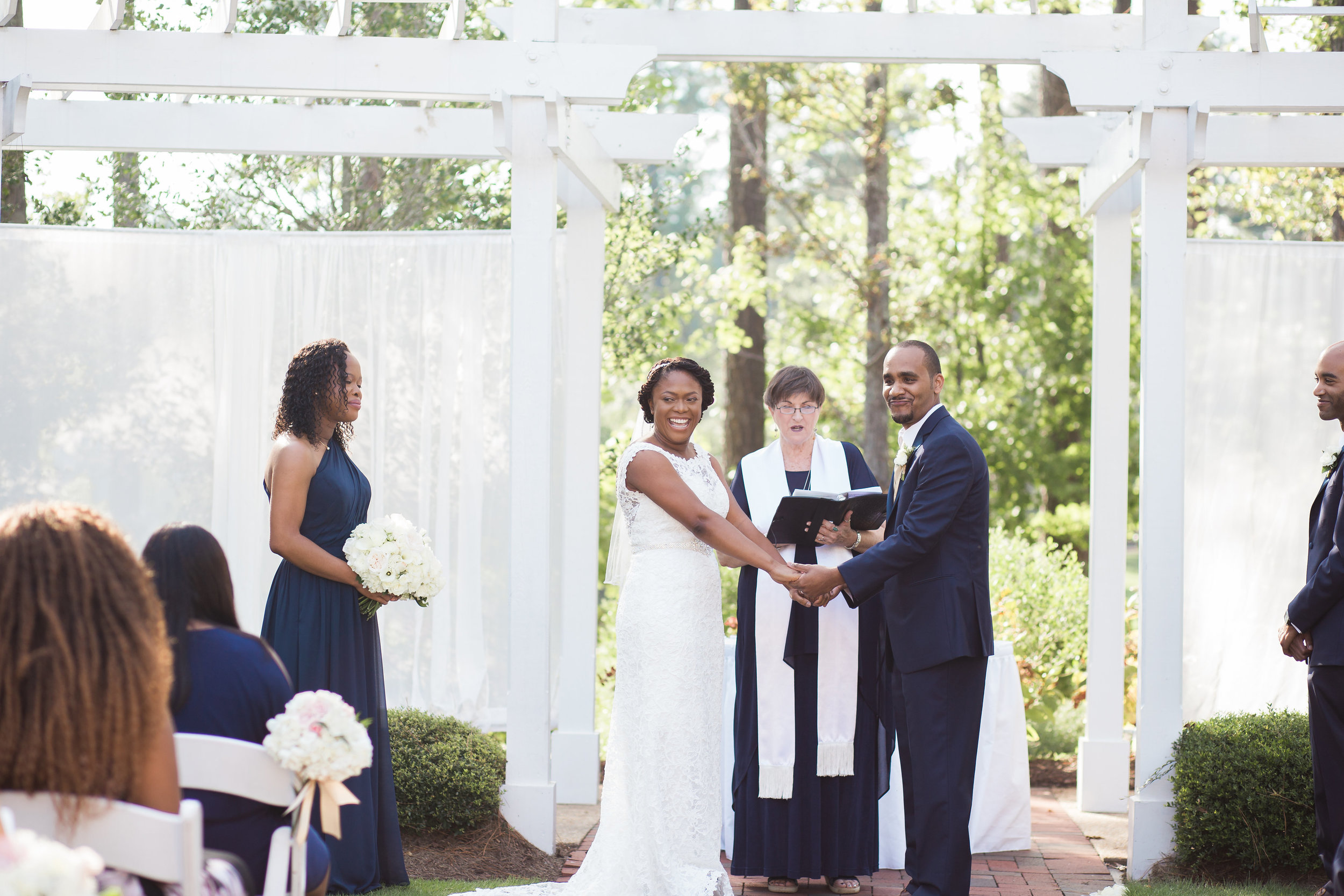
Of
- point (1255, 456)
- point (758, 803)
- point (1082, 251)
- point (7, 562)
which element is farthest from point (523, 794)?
point (1082, 251)

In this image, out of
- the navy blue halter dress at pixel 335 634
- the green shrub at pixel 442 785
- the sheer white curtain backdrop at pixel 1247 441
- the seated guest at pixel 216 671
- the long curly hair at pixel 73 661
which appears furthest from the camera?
the sheer white curtain backdrop at pixel 1247 441

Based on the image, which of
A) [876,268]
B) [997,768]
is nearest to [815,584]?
[997,768]

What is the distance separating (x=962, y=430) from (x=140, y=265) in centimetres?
414

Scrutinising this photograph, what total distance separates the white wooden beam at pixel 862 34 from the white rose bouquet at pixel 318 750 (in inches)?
150

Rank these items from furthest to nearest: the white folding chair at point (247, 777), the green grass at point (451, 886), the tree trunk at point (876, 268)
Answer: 1. the tree trunk at point (876, 268)
2. the green grass at point (451, 886)
3. the white folding chair at point (247, 777)

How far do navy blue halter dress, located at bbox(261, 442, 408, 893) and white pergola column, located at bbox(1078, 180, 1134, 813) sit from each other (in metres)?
3.48

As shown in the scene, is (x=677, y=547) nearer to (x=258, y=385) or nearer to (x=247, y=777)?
(x=247, y=777)

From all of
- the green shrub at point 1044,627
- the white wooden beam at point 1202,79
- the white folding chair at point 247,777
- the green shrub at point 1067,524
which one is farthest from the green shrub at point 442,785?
the green shrub at point 1067,524

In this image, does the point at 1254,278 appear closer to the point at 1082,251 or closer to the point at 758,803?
the point at 758,803

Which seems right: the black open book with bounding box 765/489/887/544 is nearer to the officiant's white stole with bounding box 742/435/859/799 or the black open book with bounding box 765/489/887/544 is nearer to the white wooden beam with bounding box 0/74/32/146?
the officiant's white stole with bounding box 742/435/859/799

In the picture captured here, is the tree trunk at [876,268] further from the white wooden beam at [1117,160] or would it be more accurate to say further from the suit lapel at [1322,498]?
the suit lapel at [1322,498]

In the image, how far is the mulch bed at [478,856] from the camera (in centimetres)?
474

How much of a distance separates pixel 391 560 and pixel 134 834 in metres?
2.07

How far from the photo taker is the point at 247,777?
2.48m
